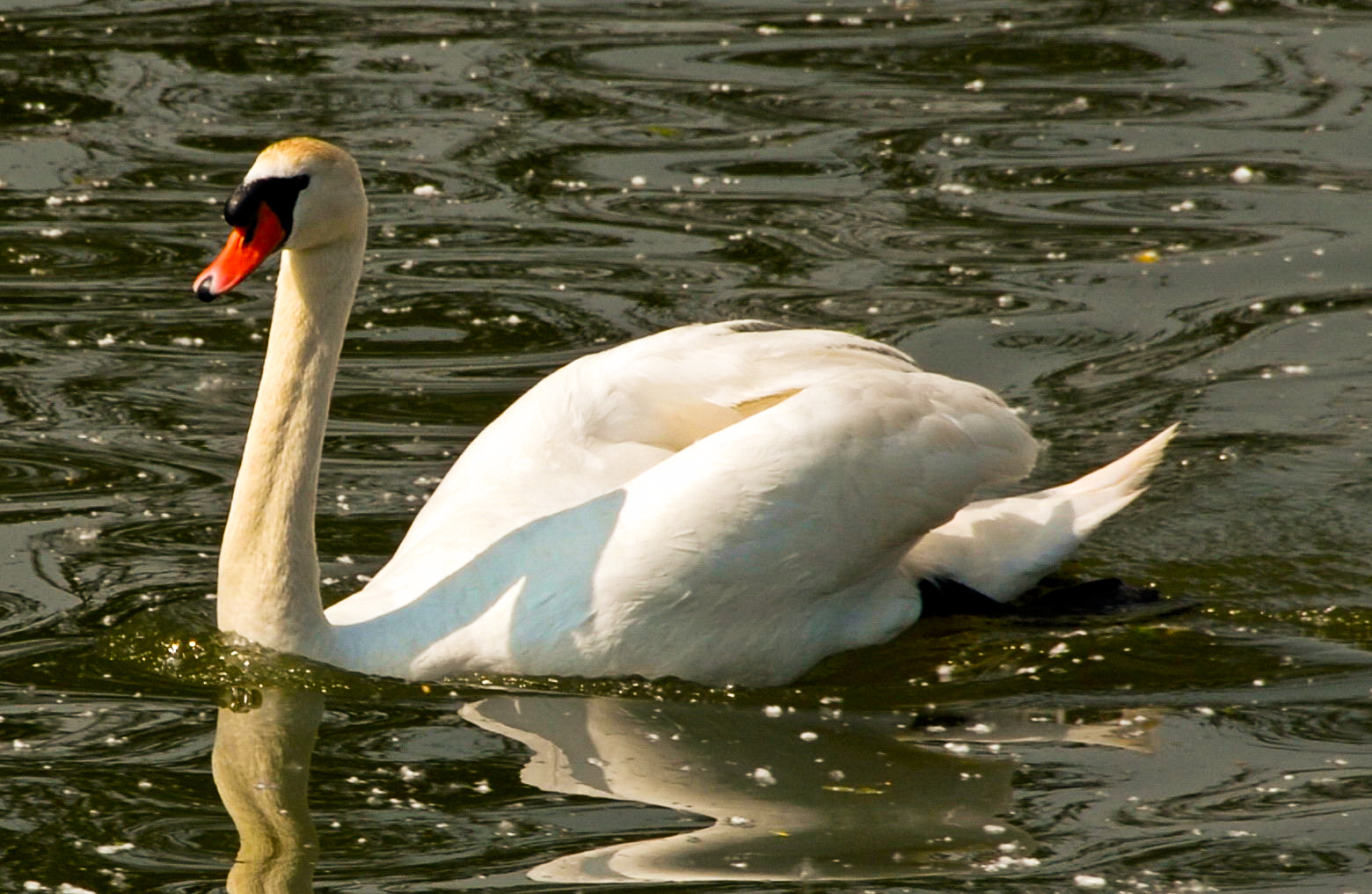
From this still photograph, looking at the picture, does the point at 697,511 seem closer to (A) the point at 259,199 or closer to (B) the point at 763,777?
(B) the point at 763,777

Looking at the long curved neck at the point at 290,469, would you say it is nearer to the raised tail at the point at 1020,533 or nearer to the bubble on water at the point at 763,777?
the bubble on water at the point at 763,777

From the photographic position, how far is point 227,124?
1140 centimetres

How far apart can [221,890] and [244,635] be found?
122 centimetres

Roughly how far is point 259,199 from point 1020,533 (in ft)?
8.20

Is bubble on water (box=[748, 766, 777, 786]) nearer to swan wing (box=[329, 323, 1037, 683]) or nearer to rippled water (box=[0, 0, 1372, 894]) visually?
rippled water (box=[0, 0, 1372, 894])

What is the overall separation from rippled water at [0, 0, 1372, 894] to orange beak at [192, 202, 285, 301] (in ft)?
3.74

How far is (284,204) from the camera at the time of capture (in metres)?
5.50

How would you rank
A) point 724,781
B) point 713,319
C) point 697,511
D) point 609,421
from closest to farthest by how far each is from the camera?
point 724,781 < point 697,511 < point 609,421 < point 713,319

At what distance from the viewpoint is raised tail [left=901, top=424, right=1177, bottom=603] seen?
21.0 feet

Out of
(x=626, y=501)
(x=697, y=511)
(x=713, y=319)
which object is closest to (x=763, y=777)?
(x=697, y=511)

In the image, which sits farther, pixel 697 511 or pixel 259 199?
pixel 697 511

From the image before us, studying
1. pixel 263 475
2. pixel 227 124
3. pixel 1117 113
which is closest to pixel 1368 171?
pixel 1117 113

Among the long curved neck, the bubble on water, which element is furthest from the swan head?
the bubble on water

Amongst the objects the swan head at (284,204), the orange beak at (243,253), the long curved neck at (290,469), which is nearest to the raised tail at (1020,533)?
the long curved neck at (290,469)
